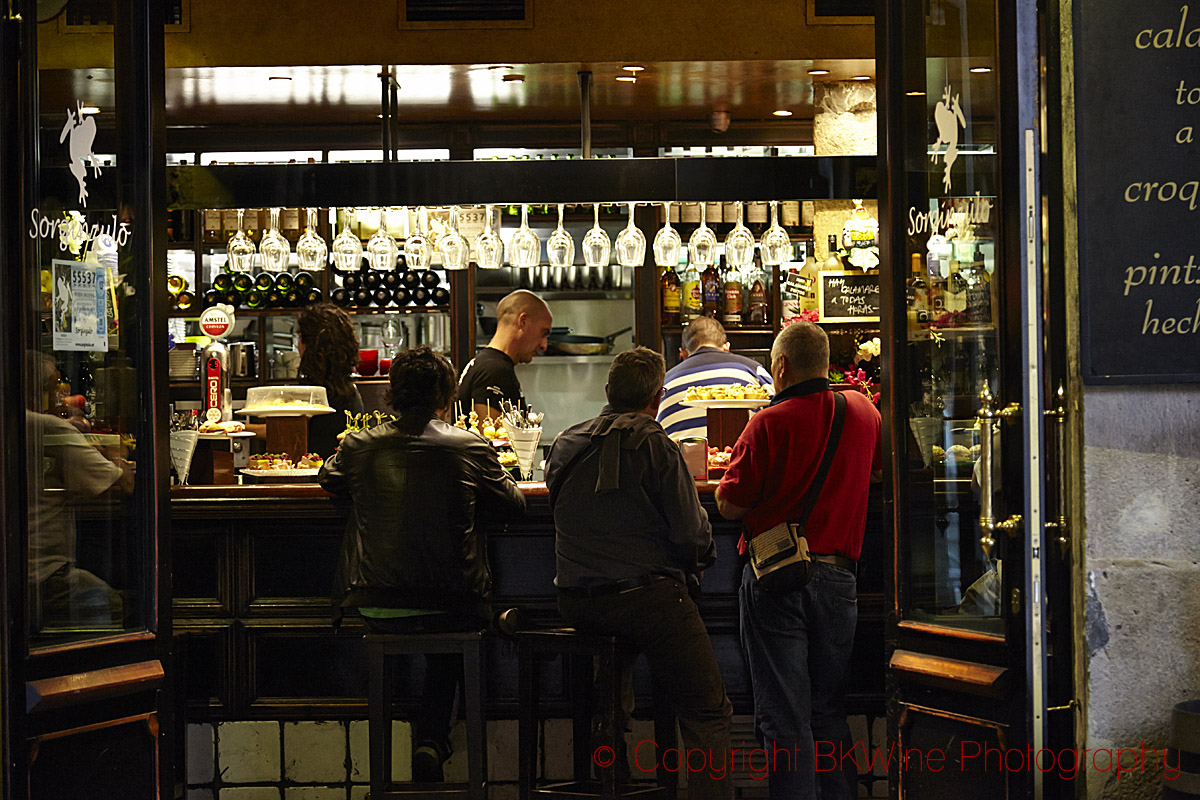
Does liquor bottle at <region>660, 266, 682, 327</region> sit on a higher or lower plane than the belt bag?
higher

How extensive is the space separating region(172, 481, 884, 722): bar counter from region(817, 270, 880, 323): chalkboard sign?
2468 millimetres

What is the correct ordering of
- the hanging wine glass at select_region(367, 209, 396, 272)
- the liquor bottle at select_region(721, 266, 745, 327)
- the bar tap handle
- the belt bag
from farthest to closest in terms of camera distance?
the liquor bottle at select_region(721, 266, 745, 327) → the hanging wine glass at select_region(367, 209, 396, 272) → the belt bag → the bar tap handle

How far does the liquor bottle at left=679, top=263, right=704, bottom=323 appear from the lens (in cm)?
679

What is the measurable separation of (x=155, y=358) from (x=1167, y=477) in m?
2.37

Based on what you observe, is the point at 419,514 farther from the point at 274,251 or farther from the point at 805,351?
the point at 274,251

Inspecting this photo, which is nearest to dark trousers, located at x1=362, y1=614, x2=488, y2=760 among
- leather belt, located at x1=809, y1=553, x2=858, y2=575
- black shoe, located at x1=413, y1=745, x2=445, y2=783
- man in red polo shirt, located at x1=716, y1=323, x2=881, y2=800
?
black shoe, located at x1=413, y1=745, x2=445, y2=783

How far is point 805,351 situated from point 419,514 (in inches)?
51.6

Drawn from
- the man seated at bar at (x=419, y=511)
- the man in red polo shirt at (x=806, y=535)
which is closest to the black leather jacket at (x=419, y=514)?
the man seated at bar at (x=419, y=511)

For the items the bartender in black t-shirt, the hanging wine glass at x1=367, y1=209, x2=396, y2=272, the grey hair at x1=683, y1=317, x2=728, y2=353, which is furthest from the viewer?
the grey hair at x1=683, y1=317, x2=728, y2=353

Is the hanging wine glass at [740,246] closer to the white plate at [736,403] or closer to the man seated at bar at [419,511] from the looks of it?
the white plate at [736,403]

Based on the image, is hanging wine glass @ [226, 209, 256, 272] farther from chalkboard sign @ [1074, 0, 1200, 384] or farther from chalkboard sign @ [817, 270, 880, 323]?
chalkboard sign @ [1074, 0, 1200, 384]

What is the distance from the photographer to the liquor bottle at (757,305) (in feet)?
22.3

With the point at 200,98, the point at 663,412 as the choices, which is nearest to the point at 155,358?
the point at 663,412

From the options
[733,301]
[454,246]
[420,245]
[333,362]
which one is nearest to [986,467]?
[454,246]
